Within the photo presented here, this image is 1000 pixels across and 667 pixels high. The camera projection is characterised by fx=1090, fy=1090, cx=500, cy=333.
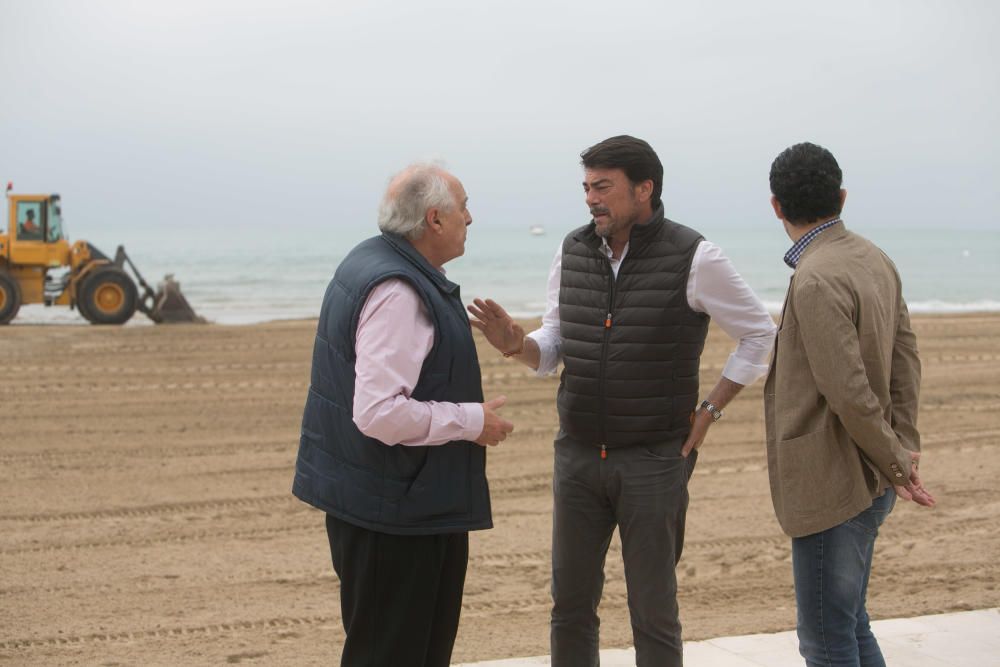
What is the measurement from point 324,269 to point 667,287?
4093 cm

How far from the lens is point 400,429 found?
247 cm

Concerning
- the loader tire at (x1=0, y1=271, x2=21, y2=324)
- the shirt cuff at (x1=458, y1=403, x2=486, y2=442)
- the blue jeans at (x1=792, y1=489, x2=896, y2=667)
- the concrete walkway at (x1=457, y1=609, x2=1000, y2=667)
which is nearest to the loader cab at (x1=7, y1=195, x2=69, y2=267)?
the loader tire at (x1=0, y1=271, x2=21, y2=324)

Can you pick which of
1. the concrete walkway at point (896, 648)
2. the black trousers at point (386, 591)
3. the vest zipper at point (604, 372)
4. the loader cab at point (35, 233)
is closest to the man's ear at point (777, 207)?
the vest zipper at point (604, 372)

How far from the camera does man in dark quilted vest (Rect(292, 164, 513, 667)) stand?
251 centimetres

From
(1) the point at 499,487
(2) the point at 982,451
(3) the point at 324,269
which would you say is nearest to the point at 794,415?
(1) the point at 499,487

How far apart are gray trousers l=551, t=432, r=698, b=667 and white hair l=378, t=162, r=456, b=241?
0.87 meters

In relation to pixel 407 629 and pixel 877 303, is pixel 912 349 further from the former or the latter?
pixel 407 629

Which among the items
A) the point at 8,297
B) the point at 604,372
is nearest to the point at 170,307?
the point at 8,297

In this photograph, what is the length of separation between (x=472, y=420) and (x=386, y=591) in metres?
0.47

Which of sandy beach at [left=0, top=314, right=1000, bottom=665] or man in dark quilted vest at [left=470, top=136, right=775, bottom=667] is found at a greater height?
man in dark quilted vest at [left=470, top=136, right=775, bottom=667]

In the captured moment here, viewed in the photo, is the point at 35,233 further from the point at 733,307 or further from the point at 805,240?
the point at 805,240

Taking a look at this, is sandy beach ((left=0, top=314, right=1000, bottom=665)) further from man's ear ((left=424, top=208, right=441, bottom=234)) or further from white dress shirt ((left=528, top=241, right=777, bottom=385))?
man's ear ((left=424, top=208, right=441, bottom=234))

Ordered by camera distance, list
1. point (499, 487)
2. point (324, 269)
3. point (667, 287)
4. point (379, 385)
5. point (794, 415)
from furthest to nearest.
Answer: point (324, 269), point (499, 487), point (667, 287), point (794, 415), point (379, 385)

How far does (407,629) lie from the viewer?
263 cm
